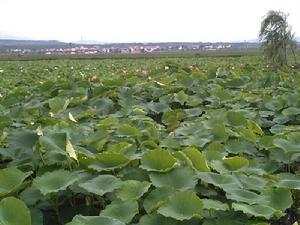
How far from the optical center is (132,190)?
1.44 meters

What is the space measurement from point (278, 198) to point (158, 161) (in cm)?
43

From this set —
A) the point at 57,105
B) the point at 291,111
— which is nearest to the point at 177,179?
the point at 57,105

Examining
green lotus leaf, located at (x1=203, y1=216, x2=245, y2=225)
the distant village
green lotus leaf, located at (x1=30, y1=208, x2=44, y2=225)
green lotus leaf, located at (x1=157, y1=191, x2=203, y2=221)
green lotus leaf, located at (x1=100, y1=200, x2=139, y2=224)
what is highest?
green lotus leaf, located at (x1=157, y1=191, x2=203, y2=221)

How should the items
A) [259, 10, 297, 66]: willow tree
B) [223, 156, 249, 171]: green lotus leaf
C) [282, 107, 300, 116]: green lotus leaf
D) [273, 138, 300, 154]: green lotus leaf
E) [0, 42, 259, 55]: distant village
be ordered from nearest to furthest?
[223, 156, 249, 171]: green lotus leaf, [273, 138, 300, 154]: green lotus leaf, [282, 107, 300, 116]: green lotus leaf, [259, 10, 297, 66]: willow tree, [0, 42, 259, 55]: distant village

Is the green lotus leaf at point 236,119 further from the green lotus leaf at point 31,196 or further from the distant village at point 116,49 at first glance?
the distant village at point 116,49

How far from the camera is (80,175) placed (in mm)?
1530

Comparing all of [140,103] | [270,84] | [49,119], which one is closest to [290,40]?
[270,84]

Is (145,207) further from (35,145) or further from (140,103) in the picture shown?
(140,103)

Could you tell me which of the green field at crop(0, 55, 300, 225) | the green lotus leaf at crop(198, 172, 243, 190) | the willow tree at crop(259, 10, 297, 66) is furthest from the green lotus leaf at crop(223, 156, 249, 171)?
the willow tree at crop(259, 10, 297, 66)

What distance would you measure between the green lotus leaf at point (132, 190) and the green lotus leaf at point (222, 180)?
0.67 ft

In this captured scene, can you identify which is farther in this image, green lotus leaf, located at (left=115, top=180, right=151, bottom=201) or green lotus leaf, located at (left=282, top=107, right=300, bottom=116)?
green lotus leaf, located at (left=282, top=107, right=300, bottom=116)

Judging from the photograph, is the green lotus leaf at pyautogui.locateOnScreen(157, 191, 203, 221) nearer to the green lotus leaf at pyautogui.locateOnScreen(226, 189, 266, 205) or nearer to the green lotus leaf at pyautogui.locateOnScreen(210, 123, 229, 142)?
the green lotus leaf at pyautogui.locateOnScreen(226, 189, 266, 205)

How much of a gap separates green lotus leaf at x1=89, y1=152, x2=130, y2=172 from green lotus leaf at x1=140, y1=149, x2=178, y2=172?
0.24 ft

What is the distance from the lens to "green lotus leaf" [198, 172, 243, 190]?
1.48 metres
